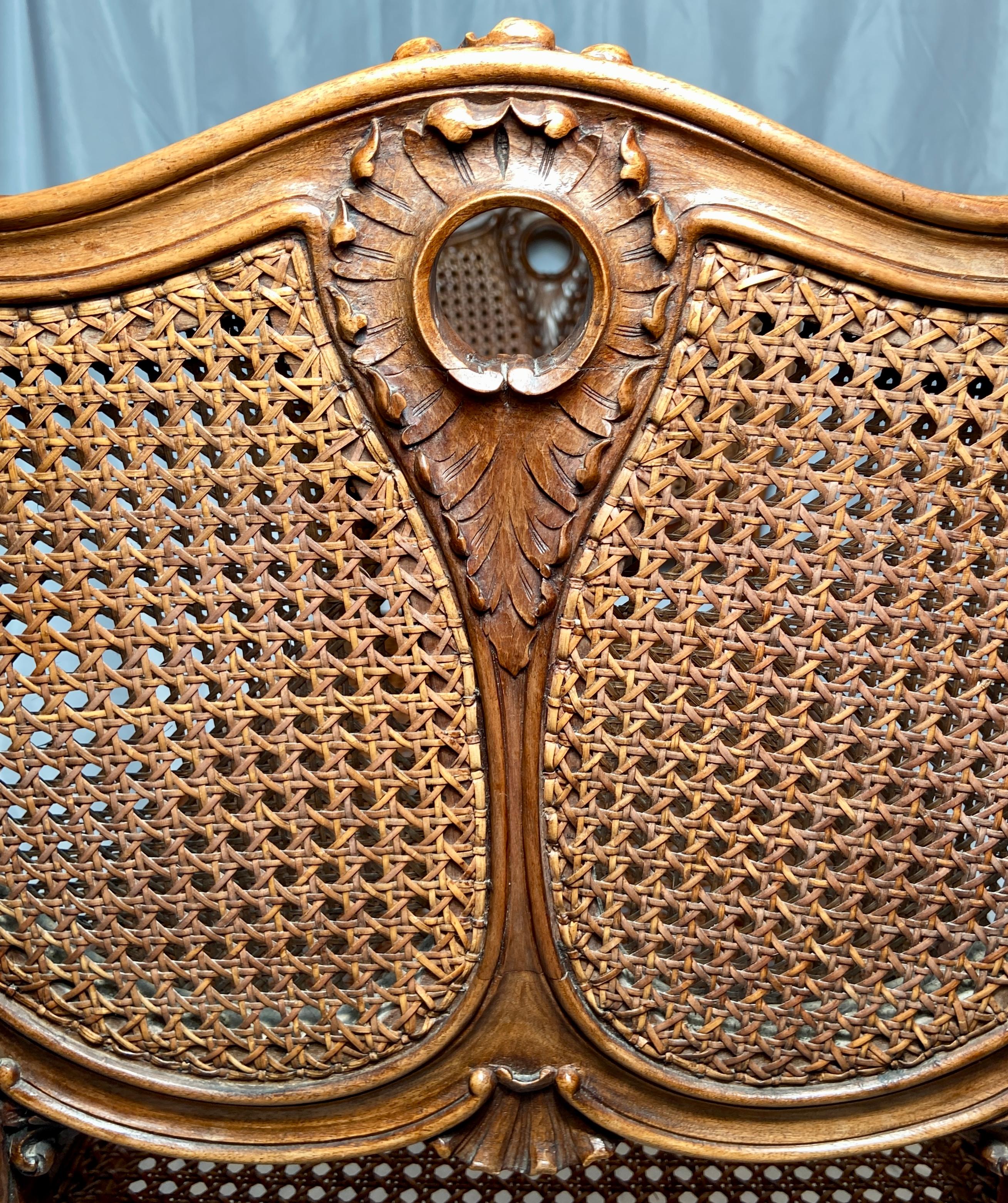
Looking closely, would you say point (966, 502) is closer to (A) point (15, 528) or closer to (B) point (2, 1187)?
(A) point (15, 528)

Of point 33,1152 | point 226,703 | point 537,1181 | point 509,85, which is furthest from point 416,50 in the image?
point 537,1181

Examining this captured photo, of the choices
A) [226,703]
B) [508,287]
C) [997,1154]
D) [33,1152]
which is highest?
[508,287]

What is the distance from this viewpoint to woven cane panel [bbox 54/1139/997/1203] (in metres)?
1.00

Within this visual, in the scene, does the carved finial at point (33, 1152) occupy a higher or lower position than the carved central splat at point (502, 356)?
lower

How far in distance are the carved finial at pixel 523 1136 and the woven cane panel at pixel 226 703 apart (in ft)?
0.29

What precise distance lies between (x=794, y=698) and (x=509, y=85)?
1.44 ft

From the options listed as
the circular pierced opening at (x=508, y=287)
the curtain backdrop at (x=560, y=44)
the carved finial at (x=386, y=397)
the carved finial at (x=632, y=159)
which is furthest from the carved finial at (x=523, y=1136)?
the curtain backdrop at (x=560, y=44)

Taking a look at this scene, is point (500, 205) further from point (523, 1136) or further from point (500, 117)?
point (523, 1136)

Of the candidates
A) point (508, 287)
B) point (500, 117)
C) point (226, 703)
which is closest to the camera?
point (500, 117)

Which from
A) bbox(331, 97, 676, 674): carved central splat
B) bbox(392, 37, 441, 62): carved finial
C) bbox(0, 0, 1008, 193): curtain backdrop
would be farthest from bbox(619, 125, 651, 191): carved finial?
bbox(0, 0, 1008, 193): curtain backdrop

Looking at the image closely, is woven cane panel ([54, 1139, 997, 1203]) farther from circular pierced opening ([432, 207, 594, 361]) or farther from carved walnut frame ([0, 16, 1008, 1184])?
circular pierced opening ([432, 207, 594, 361])

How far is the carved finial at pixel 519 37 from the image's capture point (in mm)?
692

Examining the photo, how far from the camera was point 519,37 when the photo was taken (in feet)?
2.28

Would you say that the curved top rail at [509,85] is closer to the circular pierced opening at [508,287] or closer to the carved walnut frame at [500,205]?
the carved walnut frame at [500,205]
